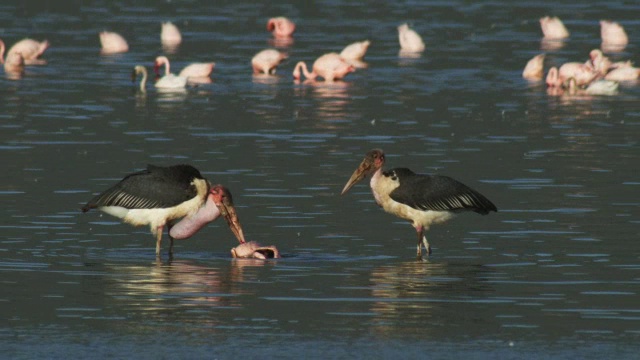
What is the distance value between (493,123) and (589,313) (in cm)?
1604

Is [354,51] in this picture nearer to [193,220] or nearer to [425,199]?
[193,220]

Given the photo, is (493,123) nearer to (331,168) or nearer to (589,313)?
(331,168)

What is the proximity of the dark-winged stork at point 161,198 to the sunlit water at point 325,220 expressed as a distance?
1.16 ft

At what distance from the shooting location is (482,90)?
36000mm

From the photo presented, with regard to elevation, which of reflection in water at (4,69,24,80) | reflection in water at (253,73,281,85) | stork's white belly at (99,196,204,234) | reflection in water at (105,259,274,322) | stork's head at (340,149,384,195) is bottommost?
reflection in water at (4,69,24,80)

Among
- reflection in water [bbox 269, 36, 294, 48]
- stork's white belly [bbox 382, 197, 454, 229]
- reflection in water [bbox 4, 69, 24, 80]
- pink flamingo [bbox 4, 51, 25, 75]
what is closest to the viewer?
stork's white belly [bbox 382, 197, 454, 229]

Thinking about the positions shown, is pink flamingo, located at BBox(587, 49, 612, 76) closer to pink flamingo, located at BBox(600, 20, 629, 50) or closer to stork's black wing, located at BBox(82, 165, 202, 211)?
pink flamingo, located at BBox(600, 20, 629, 50)

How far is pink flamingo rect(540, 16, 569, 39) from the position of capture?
48281 millimetres

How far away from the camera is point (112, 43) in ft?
144

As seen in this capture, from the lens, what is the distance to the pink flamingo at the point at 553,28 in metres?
48.3

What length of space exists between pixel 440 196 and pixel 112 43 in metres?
26.4

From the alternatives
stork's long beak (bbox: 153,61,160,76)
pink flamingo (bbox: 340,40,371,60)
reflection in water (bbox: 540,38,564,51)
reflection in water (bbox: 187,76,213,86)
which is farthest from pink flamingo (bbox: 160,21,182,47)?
reflection in water (bbox: 540,38,564,51)

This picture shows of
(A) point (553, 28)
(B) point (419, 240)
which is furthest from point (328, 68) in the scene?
(B) point (419, 240)

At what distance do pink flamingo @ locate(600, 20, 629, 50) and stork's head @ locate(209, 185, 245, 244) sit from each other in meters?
29.4
